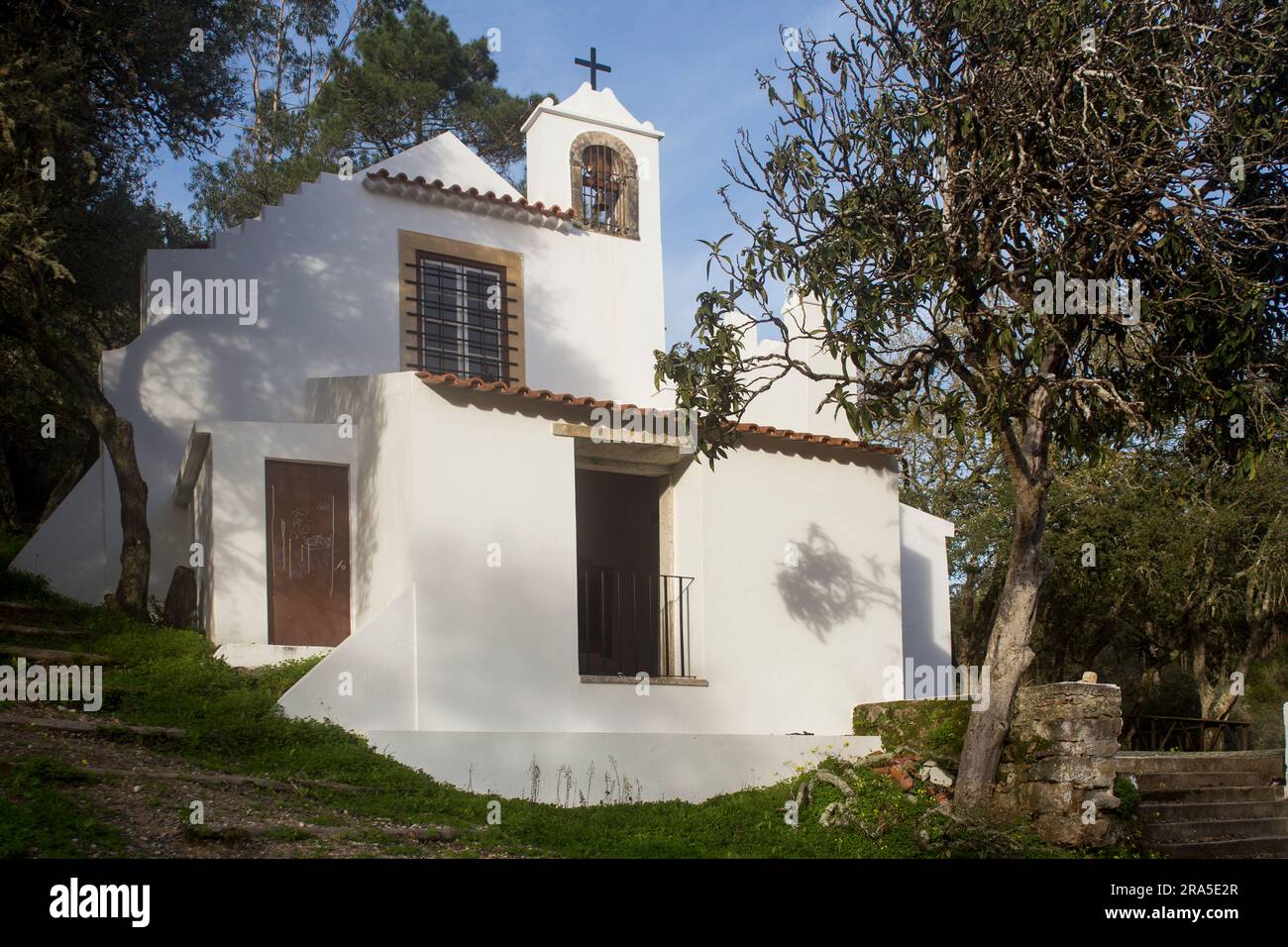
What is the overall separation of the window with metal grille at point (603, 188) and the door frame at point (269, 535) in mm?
6039

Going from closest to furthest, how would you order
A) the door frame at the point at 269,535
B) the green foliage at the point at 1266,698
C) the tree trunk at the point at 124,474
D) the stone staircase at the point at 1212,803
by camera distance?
the stone staircase at the point at 1212,803, the door frame at the point at 269,535, the tree trunk at the point at 124,474, the green foliage at the point at 1266,698

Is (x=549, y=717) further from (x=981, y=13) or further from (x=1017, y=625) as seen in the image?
(x=981, y=13)

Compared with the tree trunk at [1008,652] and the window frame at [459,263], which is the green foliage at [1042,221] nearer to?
the tree trunk at [1008,652]

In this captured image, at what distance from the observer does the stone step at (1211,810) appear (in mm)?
12280

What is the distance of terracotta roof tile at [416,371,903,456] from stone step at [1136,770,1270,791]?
439cm

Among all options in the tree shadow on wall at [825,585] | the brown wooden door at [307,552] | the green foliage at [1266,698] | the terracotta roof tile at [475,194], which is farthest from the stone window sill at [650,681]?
the green foliage at [1266,698]

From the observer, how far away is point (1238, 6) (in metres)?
11.4

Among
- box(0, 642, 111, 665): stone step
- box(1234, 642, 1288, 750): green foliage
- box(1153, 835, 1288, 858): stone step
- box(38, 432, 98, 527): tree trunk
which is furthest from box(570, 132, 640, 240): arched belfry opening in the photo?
box(1234, 642, 1288, 750): green foliage

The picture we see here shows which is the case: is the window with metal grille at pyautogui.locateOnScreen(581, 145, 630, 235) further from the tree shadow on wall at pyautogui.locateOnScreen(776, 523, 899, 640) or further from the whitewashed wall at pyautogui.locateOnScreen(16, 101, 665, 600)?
the tree shadow on wall at pyautogui.locateOnScreen(776, 523, 899, 640)

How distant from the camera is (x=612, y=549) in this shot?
1680cm

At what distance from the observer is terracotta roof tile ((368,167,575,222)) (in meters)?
16.1

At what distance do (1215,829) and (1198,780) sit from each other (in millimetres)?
827
